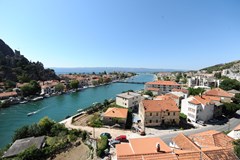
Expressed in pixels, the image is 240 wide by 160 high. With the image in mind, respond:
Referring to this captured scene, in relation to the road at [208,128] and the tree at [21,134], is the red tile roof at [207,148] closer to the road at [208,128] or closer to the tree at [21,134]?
the road at [208,128]

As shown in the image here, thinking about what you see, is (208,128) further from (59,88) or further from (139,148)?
(59,88)

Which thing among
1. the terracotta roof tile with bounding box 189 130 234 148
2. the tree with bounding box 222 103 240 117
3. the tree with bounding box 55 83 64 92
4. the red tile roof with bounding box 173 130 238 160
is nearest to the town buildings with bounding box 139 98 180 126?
the red tile roof with bounding box 173 130 238 160

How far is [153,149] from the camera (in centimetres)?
1485

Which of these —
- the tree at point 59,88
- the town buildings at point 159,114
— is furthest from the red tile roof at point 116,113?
the tree at point 59,88

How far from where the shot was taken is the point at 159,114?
98.7 ft

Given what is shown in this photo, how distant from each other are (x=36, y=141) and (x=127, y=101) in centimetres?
2207

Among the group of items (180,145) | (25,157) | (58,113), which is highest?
(180,145)

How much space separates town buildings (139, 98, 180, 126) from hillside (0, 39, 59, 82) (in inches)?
2845

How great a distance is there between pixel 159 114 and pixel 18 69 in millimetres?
84356

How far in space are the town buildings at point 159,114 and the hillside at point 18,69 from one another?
237 ft

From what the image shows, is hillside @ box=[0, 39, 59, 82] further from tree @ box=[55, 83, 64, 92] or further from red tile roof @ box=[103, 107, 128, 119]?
red tile roof @ box=[103, 107, 128, 119]

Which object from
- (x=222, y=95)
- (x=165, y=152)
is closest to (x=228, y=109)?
(x=222, y=95)

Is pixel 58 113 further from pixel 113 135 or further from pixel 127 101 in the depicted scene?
pixel 113 135

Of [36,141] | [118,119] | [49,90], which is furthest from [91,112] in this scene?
[49,90]
